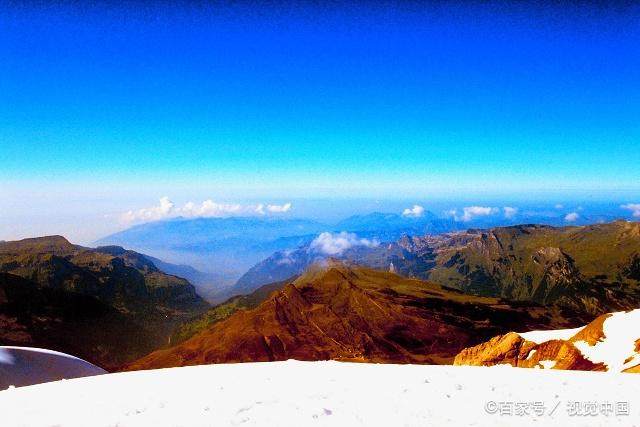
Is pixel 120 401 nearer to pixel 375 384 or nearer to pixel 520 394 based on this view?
pixel 375 384

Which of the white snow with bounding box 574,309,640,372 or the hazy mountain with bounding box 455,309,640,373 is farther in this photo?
the hazy mountain with bounding box 455,309,640,373

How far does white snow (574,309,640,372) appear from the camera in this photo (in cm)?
3303

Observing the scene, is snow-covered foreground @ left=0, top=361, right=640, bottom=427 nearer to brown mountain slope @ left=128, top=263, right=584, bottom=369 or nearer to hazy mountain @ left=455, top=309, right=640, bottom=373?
hazy mountain @ left=455, top=309, right=640, bottom=373

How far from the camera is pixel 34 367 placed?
20016mm

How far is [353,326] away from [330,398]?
130352 mm

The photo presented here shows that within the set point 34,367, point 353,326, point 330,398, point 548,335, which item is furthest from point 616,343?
point 353,326

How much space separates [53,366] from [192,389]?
15.8 m

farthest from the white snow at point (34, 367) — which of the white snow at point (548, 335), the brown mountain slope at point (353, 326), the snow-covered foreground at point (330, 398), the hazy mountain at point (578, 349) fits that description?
the brown mountain slope at point (353, 326)

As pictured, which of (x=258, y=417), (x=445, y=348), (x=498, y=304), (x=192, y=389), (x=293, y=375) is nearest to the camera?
(x=258, y=417)

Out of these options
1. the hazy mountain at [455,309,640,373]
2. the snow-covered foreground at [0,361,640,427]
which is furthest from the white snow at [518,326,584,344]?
the snow-covered foreground at [0,361,640,427]

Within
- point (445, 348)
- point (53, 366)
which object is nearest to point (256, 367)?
point (53, 366)

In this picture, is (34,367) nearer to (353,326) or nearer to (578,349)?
(578,349)

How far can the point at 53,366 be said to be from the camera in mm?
21438

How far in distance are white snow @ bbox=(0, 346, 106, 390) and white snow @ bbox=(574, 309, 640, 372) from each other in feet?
125
